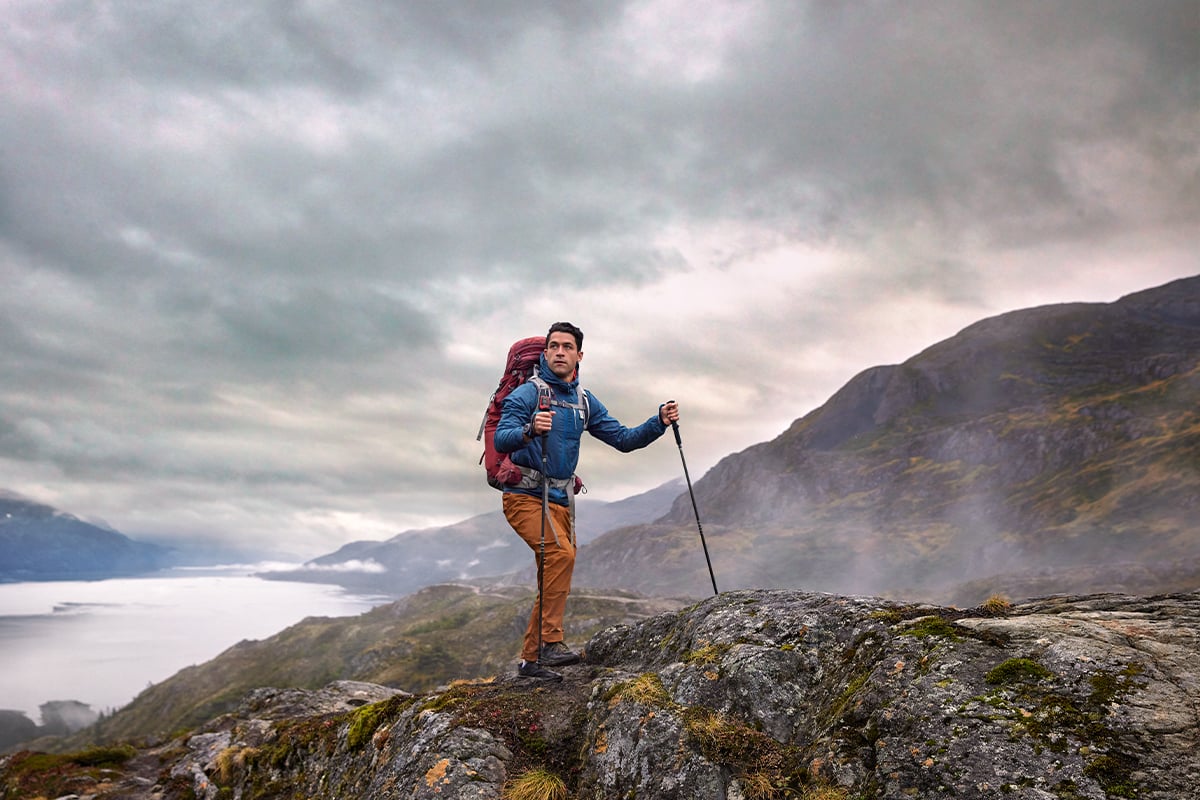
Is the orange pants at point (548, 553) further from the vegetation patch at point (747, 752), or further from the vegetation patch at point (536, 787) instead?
the vegetation patch at point (747, 752)

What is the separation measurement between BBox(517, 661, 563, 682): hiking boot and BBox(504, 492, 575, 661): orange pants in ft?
0.46

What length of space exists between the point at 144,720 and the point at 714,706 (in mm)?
232812

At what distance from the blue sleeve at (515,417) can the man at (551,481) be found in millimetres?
17

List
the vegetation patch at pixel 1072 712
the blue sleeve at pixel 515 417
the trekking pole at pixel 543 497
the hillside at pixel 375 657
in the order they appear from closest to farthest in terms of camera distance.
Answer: the vegetation patch at pixel 1072 712, the blue sleeve at pixel 515 417, the trekking pole at pixel 543 497, the hillside at pixel 375 657

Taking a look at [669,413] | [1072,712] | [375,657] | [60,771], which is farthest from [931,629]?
[375,657]

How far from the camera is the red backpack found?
10086 millimetres

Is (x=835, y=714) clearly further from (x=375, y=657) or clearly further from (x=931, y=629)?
(x=375, y=657)

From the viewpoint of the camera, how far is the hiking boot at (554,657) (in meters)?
10.4

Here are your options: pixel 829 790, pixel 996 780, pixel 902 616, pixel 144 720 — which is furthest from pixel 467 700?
pixel 144 720

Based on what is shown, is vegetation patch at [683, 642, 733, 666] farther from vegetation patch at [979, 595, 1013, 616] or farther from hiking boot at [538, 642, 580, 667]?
vegetation patch at [979, 595, 1013, 616]

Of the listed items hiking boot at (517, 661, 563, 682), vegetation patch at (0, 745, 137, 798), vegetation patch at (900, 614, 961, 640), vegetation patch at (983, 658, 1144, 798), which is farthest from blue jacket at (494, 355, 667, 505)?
vegetation patch at (0, 745, 137, 798)

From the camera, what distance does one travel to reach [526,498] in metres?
10.3

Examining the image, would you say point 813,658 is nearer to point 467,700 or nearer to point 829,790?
point 829,790

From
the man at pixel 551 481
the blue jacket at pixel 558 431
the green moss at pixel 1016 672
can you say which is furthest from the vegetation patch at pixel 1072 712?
the blue jacket at pixel 558 431
